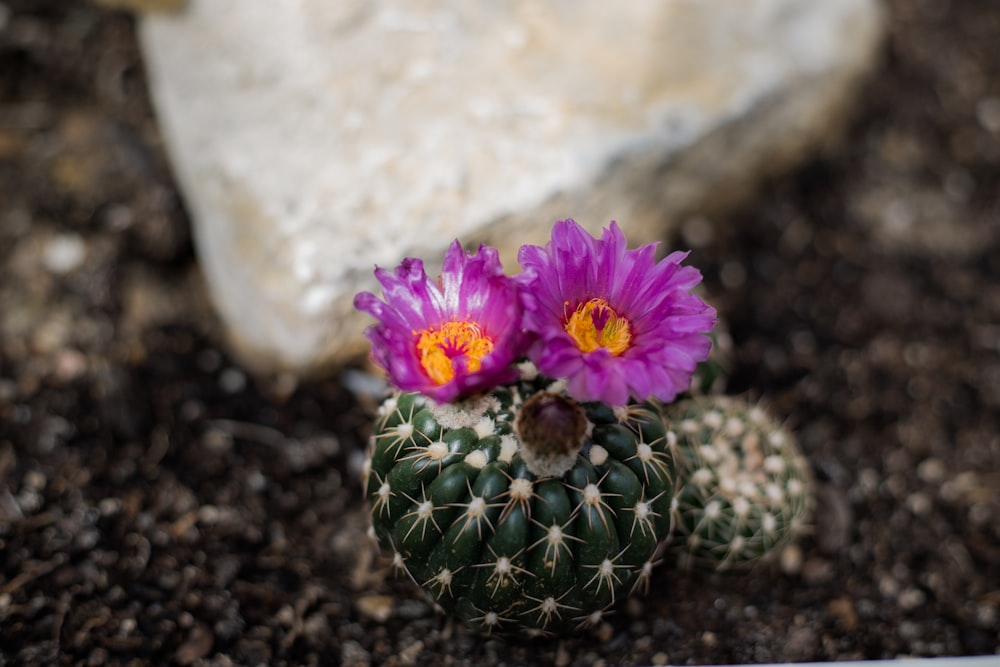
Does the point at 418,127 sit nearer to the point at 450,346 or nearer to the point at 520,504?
the point at 450,346

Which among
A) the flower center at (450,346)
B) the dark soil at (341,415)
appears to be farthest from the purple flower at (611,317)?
the dark soil at (341,415)

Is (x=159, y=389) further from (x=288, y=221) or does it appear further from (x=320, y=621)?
(x=320, y=621)

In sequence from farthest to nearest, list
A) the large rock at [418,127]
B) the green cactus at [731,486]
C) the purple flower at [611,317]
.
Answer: the large rock at [418,127]
the green cactus at [731,486]
the purple flower at [611,317]

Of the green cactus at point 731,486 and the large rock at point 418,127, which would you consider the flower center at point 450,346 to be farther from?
the large rock at point 418,127

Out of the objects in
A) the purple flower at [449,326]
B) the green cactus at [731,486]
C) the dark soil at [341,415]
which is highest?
the purple flower at [449,326]

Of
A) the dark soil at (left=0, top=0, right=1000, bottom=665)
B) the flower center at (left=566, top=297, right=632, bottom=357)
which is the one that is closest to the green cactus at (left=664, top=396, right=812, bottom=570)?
the dark soil at (left=0, top=0, right=1000, bottom=665)

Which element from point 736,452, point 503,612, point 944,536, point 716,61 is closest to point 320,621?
point 503,612
